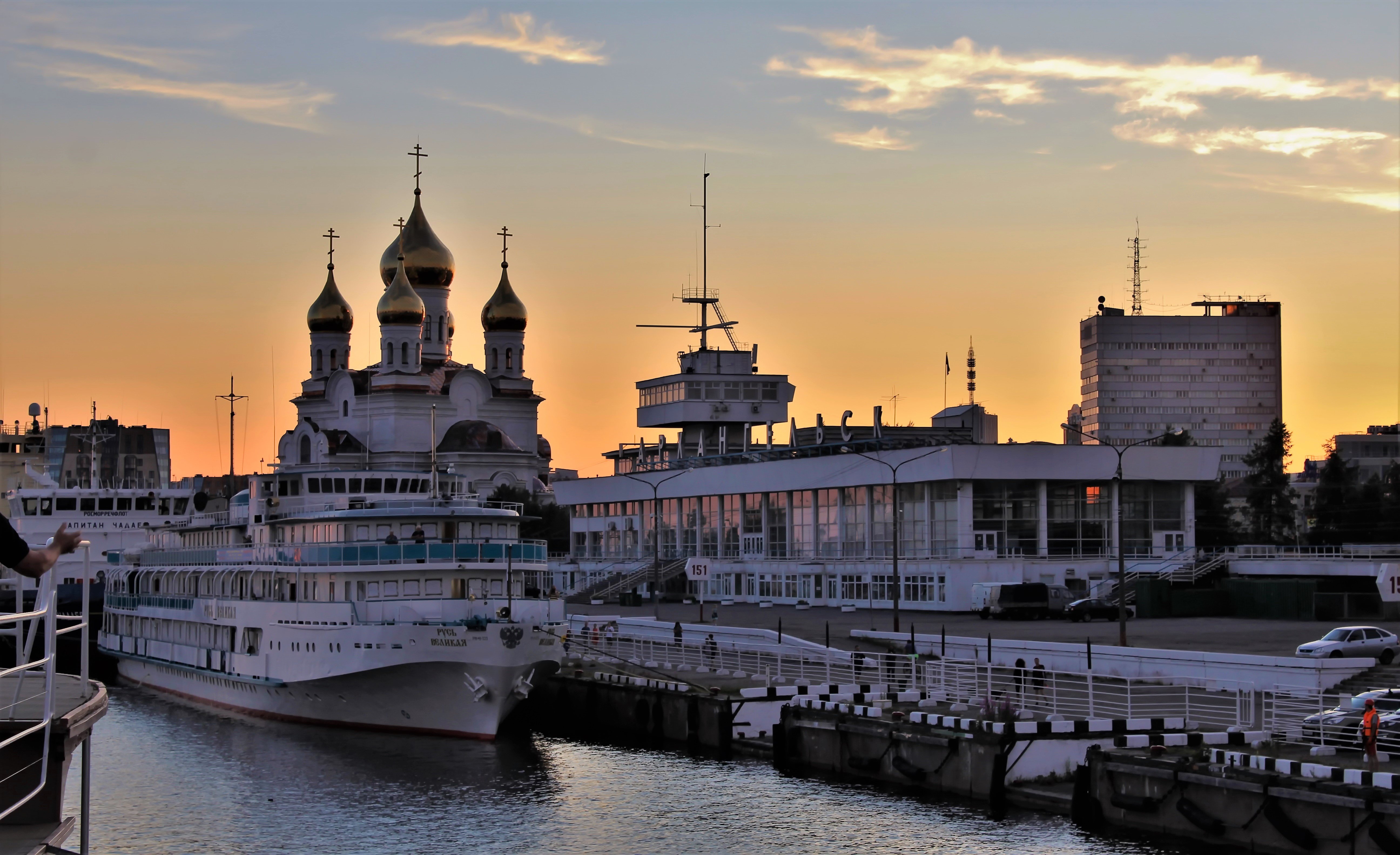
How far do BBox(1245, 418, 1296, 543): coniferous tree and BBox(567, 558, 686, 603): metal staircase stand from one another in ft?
186

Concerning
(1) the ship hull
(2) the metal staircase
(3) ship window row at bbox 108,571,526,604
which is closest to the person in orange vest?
(1) the ship hull

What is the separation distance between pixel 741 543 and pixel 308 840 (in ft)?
220

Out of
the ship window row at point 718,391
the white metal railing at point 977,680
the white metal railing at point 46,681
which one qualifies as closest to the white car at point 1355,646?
the white metal railing at point 977,680

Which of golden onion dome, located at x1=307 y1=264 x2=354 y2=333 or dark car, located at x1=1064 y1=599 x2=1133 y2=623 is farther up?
golden onion dome, located at x1=307 y1=264 x2=354 y2=333

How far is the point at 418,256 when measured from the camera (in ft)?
468

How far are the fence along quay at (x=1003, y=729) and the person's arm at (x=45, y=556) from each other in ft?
68.4

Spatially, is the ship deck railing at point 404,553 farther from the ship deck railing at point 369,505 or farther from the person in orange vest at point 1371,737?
the person in orange vest at point 1371,737

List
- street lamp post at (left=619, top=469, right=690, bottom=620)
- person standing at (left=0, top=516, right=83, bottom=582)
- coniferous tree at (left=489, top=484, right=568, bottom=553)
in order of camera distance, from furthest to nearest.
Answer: coniferous tree at (left=489, top=484, right=568, bottom=553) → street lamp post at (left=619, top=469, right=690, bottom=620) → person standing at (left=0, top=516, right=83, bottom=582)

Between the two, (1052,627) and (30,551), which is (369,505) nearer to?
(1052,627)

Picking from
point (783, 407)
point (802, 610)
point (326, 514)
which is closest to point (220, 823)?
point (326, 514)

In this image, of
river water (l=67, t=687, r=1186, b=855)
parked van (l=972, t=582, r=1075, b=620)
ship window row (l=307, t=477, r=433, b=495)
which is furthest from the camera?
parked van (l=972, t=582, r=1075, b=620)

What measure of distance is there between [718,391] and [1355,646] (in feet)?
248

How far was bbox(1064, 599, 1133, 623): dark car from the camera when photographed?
231 ft

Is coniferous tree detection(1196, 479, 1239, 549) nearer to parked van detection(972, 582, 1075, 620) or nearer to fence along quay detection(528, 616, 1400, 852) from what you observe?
parked van detection(972, 582, 1075, 620)
